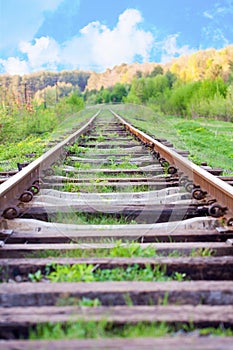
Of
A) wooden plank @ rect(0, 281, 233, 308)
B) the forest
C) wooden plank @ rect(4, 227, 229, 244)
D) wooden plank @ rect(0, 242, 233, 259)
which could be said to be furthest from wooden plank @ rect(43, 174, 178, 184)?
the forest

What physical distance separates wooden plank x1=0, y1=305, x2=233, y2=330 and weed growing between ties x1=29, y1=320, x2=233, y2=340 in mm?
15

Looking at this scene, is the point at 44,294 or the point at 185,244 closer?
the point at 44,294

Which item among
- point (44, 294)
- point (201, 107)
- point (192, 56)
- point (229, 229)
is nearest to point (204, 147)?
point (229, 229)

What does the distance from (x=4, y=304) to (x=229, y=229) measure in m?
1.22

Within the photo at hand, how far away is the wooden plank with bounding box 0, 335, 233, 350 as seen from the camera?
115 centimetres

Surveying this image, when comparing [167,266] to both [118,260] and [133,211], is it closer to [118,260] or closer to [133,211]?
[118,260]

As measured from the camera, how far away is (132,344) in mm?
1167

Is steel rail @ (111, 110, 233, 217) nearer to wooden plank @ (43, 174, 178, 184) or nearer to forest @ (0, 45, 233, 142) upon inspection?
wooden plank @ (43, 174, 178, 184)

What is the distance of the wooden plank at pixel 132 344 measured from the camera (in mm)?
1148

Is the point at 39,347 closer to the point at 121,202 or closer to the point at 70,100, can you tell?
the point at 121,202

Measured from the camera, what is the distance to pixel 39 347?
117 centimetres

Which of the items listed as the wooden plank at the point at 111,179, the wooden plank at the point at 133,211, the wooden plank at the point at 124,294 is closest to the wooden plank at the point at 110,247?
the wooden plank at the point at 124,294

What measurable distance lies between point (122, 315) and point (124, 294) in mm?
147

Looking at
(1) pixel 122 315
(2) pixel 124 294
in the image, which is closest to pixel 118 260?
(2) pixel 124 294
